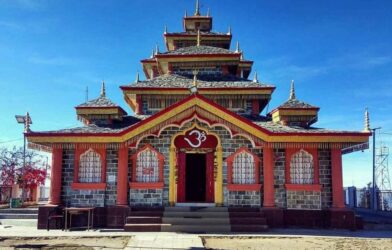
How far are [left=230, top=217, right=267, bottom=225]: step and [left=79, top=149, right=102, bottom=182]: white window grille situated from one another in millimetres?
5907

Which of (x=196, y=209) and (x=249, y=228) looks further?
(x=196, y=209)

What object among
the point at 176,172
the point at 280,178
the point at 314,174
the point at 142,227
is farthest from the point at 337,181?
A: the point at 142,227

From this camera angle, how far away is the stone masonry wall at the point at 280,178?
16891mm

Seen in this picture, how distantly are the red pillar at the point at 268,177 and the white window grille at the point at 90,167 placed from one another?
6.90 metres

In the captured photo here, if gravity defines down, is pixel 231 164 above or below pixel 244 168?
above

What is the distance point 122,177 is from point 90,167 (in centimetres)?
152

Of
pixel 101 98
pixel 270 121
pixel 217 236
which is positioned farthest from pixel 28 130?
pixel 270 121

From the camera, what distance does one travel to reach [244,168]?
17.1 meters

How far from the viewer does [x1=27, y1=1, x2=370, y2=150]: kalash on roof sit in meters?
16.6

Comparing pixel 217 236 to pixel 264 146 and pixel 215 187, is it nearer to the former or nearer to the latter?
Result: pixel 215 187

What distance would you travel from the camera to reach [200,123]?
17391mm

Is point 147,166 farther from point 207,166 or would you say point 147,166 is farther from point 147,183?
point 207,166

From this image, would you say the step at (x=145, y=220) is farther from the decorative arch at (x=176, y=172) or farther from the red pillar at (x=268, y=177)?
the red pillar at (x=268, y=177)

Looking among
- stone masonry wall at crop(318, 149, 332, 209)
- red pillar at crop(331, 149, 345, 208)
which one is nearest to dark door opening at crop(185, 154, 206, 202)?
stone masonry wall at crop(318, 149, 332, 209)
